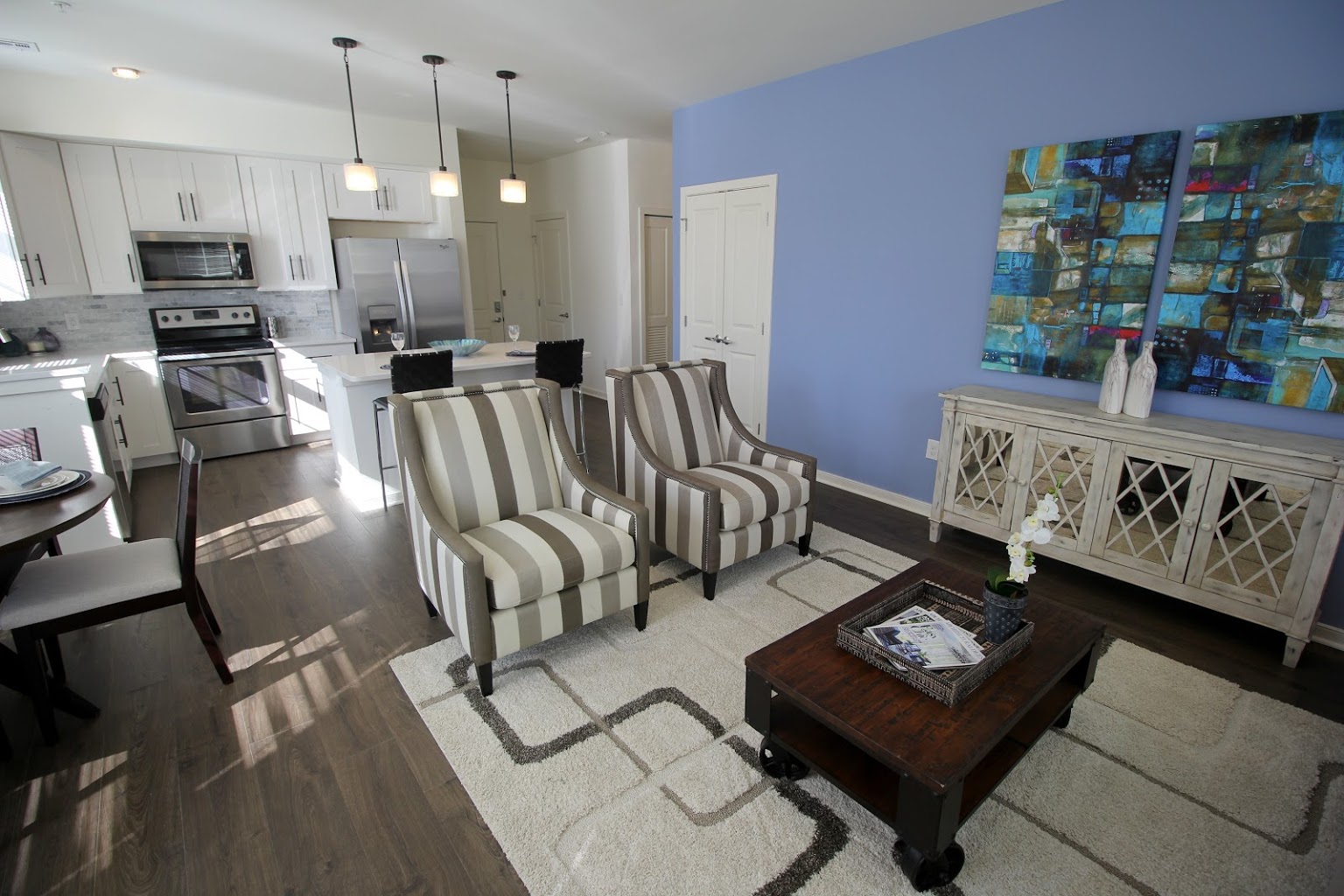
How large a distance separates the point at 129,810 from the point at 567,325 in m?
6.19

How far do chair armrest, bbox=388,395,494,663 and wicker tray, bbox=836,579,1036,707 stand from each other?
3.84 feet

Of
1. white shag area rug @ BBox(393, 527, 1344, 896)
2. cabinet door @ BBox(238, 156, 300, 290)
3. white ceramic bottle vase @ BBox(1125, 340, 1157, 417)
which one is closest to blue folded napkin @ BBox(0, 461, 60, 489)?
white shag area rug @ BBox(393, 527, 1344, 896)

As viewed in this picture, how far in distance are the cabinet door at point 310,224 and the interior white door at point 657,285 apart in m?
2.89

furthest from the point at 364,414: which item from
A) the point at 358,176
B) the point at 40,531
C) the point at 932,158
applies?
the point at 932,158

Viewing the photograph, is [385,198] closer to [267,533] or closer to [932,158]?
[267,533]

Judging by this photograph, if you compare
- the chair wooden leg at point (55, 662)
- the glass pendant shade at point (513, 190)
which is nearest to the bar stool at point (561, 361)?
the glass pendant shade at point (513, 190)

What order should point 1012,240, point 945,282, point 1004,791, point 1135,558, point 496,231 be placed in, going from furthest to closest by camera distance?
point 496,231, point 945,282, point 1012,240, point 1135,558, point 1004,791

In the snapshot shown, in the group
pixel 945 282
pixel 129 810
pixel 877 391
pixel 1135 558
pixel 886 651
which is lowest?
pixel 129 810

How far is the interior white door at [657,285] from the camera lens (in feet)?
21.1

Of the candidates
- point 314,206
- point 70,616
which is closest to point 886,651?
point 70,616

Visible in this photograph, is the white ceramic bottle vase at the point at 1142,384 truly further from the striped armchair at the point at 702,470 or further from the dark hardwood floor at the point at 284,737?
the striped armchair at the point at 702,470

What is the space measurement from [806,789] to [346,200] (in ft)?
18.6

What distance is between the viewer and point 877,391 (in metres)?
4.02

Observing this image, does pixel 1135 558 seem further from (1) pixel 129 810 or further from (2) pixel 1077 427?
(1) pixel 129 810
